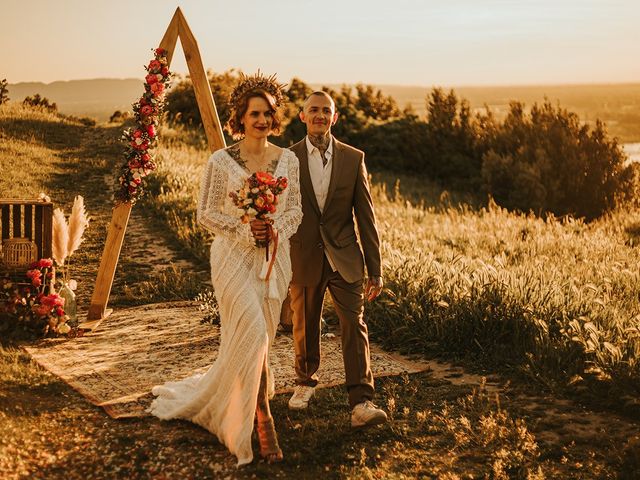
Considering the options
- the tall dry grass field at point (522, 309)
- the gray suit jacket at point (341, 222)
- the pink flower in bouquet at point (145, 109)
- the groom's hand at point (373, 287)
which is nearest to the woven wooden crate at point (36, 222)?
the pink flower in bouquet at point (145, 109)

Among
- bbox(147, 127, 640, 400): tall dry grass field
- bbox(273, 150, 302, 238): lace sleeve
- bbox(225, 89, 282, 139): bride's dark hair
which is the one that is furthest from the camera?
bbox(147, 127, 640, 400): tall dry grass field

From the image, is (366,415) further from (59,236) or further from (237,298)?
(59,236)

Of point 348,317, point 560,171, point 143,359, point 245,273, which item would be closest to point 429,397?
point 348,317

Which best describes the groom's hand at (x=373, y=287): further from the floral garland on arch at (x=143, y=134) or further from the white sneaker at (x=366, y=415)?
the floral garland on arch at (x=143, y=134)

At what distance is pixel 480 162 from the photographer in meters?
26.5

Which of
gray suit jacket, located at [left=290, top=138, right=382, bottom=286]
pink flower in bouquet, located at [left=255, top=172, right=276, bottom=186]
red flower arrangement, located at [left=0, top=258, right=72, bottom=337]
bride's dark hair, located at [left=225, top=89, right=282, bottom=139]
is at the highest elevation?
bride's dark hair, located at [left=225, top=89, right=282, bottom=139]

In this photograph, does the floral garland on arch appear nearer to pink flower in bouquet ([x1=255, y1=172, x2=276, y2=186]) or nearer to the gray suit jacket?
the gray suit jacket

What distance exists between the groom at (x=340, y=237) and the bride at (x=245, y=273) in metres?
0.28

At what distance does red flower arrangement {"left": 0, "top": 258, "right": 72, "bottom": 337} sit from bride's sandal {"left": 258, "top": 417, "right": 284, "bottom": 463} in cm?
377

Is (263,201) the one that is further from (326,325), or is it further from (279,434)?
(326,325)

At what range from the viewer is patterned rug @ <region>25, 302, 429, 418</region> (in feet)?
21.1

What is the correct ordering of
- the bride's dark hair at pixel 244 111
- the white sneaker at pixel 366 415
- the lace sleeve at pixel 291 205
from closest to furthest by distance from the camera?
1. the bride's dark hair at pixel 244 111
2. the lace sleeve at pixel 291 205
3. the white sneaker at pixel 366 415

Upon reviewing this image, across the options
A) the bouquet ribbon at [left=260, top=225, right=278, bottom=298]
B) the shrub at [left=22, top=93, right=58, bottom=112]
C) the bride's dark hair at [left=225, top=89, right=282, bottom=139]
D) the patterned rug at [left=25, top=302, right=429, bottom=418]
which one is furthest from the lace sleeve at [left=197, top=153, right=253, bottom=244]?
the shrub at [left=22, top=93, right=58, bottom=112]

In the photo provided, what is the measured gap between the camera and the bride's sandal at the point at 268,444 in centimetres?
503
